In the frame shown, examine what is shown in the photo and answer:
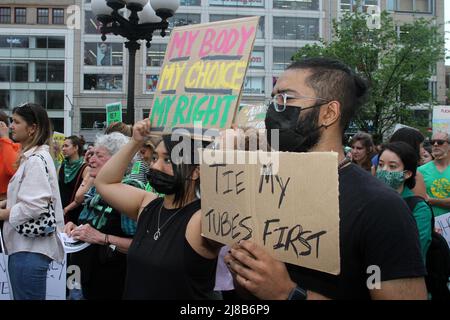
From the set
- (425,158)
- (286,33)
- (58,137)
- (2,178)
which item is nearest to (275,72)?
(286,33)

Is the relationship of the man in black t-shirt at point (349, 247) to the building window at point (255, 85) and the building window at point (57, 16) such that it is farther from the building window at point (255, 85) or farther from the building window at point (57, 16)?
the building window at point (57, 16)

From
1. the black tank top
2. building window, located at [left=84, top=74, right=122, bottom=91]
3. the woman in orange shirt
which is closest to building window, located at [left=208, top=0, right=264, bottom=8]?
building window, located at [left=84, top=74, right=122, bottom=91]

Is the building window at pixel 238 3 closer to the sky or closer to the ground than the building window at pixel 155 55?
closer to the sky

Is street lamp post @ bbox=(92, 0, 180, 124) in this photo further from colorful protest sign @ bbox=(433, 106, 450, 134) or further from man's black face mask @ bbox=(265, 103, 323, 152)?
man's black face mask @ bbox=(265, 103, 323, 152)

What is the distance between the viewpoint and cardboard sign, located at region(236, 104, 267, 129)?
3.21 metres

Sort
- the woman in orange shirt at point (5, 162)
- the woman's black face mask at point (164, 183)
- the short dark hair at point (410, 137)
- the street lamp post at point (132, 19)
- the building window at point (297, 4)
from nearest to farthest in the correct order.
Answer: 1. the woman's black face mask at point (164, 183)
2. the woman in orange shirt at point (5, 162)
3. the short dark hair at point (410, 137)
4. the street lamp post at point (132, 19)
5. the building window at point (297, 4)

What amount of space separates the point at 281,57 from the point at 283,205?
39.1 m

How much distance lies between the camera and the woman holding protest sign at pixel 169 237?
7.20 ft

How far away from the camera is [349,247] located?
1596mm

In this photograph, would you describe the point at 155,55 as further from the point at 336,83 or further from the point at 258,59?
the point at 336,83

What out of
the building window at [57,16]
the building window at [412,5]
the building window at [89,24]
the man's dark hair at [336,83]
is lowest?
the man's dark hair at [336,83]

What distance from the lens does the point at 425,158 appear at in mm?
7453

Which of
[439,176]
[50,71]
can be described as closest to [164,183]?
[439,176]

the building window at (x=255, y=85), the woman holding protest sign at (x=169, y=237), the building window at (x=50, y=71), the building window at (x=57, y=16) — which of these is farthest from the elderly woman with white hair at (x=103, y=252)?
the building window at (x=57, y=16)
